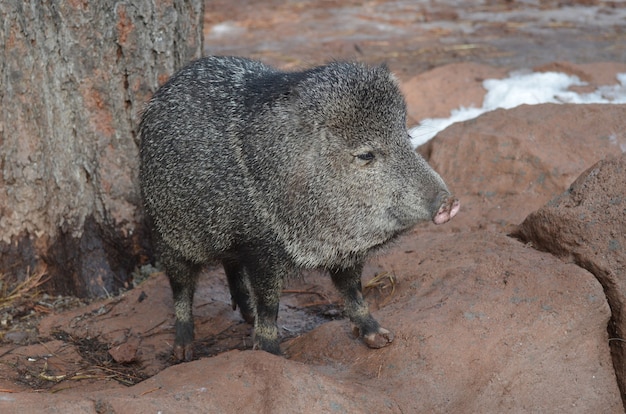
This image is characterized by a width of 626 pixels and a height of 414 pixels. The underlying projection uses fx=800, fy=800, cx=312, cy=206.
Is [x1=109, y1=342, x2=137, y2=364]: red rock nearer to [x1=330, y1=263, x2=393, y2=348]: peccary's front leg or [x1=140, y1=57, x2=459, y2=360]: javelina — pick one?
[x1=140, y1=57, x2=459, y2=360]: javelina

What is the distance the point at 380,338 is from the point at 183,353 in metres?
1.05

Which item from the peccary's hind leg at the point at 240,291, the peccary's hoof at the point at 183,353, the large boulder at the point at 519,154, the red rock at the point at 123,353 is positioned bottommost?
the peccary's hoof at the point at 183,353

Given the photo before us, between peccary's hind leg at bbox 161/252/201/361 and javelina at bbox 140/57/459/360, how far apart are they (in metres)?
0.10

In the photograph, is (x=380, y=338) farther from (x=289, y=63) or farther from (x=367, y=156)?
(x=289, y=63)

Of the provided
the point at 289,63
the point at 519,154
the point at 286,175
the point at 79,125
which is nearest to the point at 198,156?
the point at 286,175

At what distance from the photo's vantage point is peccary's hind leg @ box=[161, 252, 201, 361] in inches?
151

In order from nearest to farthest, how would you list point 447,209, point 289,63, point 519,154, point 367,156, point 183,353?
point 447,209 < point 367,156 < point 183,353 < point 519,154 < point 289,63

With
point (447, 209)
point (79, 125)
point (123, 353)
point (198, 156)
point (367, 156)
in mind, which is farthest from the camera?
point (79, 125)

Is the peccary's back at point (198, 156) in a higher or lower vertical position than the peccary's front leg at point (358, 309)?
higher

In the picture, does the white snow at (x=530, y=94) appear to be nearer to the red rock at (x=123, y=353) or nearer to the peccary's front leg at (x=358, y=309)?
the peccary's front leg at (x=358, y=309)

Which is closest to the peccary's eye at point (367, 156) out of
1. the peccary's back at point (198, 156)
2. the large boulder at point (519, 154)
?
the peccary's back at point (198, 156)

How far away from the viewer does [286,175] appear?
130 inches

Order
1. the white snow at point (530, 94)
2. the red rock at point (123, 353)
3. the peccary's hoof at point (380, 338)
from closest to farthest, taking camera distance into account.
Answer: the peccary's hoof at point (380, 338) < the red rock at point (123, 353) < the white snow at point (530, 94)

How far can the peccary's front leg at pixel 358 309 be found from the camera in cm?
337
